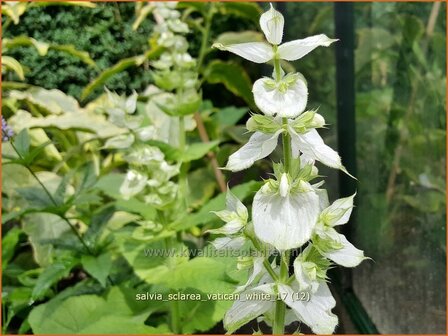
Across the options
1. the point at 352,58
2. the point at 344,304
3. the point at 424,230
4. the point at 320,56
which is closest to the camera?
the point at 424,230

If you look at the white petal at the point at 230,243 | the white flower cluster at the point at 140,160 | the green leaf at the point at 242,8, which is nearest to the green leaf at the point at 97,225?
the white flower cluster at the point at 140,160

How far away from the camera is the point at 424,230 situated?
4.89 feet

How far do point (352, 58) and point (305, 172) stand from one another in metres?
1.31

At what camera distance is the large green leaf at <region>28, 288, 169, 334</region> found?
53.9 inches

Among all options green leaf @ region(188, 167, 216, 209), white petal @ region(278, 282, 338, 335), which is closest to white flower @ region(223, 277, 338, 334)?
white petal @ region(278, 282, 338, 335)

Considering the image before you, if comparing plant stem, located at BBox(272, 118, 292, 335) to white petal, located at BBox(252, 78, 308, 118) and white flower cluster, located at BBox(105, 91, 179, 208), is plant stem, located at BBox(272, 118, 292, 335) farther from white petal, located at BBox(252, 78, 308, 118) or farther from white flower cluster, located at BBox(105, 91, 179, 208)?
white flower cluster, located at BBox(105, 91, 179, 208)

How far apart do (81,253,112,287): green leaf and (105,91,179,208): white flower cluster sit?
17 cm

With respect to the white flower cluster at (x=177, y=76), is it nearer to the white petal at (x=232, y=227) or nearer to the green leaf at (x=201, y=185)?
the green leaf at (x=201, y=185)

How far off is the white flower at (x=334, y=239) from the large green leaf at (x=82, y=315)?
0.74 m

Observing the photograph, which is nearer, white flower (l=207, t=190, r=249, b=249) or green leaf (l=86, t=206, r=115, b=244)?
white flower (l=207, t=190, r=249, b=249)

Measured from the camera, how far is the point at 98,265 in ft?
4.73

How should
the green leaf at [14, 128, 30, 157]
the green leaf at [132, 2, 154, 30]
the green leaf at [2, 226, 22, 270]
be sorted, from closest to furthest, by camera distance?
1. the green leaf at [14, 128, 30, 157]
2. the green leaf at [2, 226, 22, 270]
3. the green leaf at [132, 2, 154, 30]

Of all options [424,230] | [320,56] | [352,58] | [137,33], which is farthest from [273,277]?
→ [137,33]

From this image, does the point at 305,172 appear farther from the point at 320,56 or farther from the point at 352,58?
the point at 320,56
